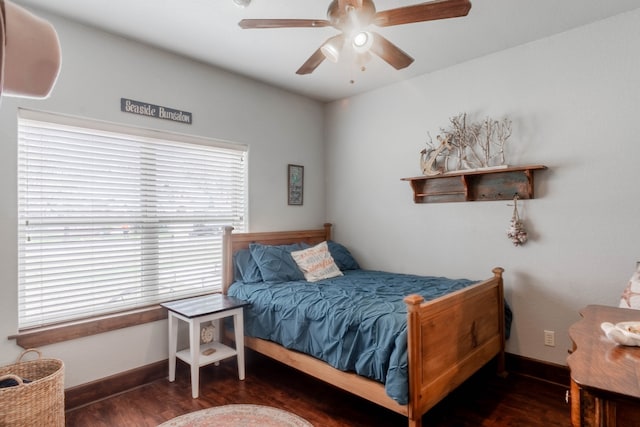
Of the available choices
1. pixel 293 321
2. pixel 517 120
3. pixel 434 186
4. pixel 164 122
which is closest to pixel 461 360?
pixel 293 321

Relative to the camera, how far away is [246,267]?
128 inches

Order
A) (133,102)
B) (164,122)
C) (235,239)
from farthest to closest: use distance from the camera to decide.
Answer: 1. (235,239)
2. (164,122)
3. (133,102)

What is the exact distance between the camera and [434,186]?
132 inches

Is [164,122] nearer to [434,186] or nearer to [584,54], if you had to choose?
[434,186]

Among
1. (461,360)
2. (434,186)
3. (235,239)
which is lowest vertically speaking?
(461,360)

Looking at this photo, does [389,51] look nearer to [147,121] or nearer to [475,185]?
[475,185]

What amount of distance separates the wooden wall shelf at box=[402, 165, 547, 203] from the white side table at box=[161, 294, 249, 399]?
1903 mm

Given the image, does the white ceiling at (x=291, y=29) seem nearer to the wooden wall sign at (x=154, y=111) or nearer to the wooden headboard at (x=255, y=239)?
the wooden wall sign at (x=154, y=111)

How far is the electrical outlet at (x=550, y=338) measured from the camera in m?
2.71

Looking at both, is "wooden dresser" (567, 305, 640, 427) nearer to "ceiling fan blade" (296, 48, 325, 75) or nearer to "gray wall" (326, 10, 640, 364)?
"gray wall" (326, 10, 640, 364)

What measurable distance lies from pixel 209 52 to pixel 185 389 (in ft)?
8.61

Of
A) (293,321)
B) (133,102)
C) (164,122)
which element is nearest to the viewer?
(293,321)

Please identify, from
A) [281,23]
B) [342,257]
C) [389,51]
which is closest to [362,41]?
[389,51]

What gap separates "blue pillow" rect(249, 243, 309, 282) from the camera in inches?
124
